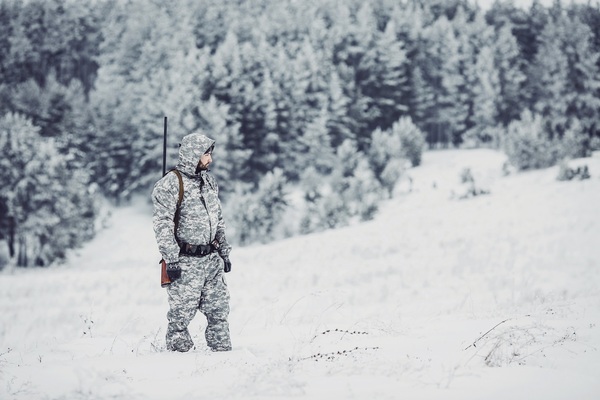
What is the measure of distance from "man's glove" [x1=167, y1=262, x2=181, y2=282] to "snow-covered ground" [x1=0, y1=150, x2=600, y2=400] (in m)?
0.67

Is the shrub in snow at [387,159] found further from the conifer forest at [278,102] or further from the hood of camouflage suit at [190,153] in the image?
the hood of camouflage suit at [190,153]

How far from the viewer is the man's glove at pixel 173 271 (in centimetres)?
414

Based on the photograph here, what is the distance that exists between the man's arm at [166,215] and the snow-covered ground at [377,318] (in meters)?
0.88

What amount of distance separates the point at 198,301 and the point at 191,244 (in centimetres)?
54

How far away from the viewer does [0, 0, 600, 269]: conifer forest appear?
35.1 metres

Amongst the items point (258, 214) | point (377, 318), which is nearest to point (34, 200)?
point (258, 214)

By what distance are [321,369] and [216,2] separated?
6234cm

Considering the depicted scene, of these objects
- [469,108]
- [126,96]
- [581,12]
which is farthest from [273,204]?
[581,12]

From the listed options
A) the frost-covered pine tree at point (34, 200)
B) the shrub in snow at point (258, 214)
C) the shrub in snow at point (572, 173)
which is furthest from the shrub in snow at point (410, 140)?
the frost-covered pine tree at point (34, 200)

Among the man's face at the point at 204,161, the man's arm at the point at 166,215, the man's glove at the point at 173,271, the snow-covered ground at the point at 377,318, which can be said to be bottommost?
the snow-covered ground at the point at 377,318

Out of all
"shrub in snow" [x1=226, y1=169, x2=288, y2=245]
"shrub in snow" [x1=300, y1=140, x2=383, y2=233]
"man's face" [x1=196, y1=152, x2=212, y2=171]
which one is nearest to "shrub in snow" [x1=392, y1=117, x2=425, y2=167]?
"shrub in snow" [x1=300, y1=140, x2=383, y2=233]

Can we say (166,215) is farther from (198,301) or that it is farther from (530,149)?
(530,149)

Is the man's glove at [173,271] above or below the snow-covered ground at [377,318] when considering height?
above

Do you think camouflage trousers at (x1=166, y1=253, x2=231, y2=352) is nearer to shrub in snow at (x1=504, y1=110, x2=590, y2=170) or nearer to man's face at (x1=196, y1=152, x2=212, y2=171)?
man's face at (x1=196, y1=152, x2=212, y2=171)
